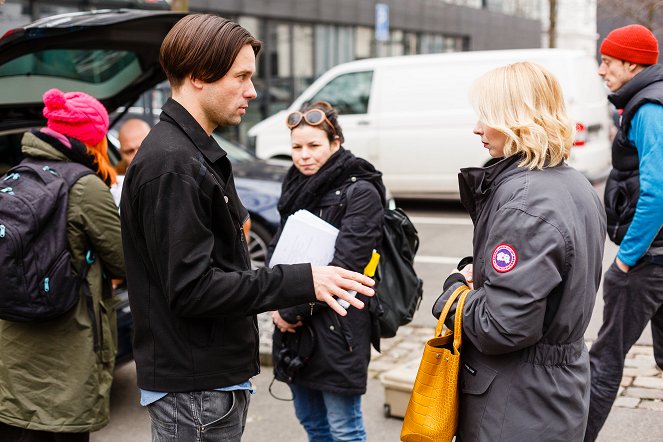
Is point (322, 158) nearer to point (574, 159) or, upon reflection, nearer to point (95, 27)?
point (95, 27)

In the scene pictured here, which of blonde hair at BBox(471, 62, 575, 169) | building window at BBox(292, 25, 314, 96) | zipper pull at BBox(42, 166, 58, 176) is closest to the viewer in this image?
blonde hair at BBox(471, 62, 575, 169)

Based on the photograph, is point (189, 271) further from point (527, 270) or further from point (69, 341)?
point (69, 341)

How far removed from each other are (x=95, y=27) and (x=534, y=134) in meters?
2.29

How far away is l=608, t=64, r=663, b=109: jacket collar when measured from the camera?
356cm

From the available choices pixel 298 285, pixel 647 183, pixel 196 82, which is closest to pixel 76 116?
pixel 196 82

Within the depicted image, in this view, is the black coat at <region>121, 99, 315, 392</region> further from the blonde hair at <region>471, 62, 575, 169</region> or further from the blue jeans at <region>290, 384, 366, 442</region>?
the blue jeans at <region>290, 384, 366, 442</region>

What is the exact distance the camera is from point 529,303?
221 centimetres

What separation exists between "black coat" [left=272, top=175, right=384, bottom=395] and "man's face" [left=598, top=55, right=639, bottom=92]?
1.32m

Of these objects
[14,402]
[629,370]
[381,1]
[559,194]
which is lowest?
[629,370]

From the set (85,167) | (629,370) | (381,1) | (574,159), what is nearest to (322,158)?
(85,167)

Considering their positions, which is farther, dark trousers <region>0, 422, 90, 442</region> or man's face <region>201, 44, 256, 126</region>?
dark trousers <region>0, 422, 90, 442</region>

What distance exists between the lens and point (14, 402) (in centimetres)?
328

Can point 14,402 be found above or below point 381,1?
below

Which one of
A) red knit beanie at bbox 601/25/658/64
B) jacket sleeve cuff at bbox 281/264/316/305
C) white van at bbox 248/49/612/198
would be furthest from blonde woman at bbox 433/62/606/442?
white van at bbox 248/49/612/198
